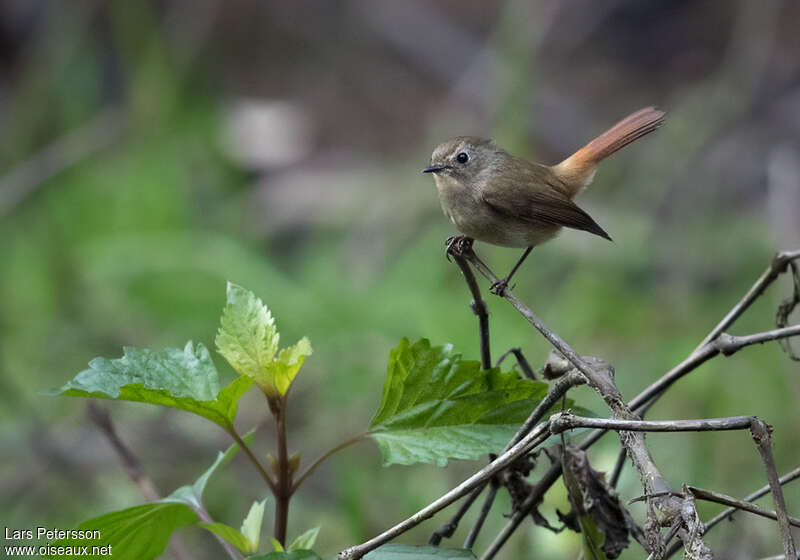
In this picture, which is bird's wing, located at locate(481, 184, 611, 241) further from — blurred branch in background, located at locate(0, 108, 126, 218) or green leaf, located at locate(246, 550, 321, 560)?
blurred branch in background, located at locate(0, 108, 126, 218)

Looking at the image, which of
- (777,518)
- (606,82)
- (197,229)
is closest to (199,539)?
(777,518)

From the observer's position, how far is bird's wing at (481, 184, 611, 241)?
9.16ft

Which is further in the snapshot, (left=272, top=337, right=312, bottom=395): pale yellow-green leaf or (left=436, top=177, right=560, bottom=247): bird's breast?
(left=436, top=177, right=560, bottom=247): bird's breast

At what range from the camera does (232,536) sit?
1358 mm

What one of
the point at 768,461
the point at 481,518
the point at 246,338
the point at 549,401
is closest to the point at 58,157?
the point at 246,338

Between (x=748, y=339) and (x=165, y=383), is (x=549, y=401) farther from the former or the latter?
(x=165, y=383)

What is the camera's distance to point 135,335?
16.0ft

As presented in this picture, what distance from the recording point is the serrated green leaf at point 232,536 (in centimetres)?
132

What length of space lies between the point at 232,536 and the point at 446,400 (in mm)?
386

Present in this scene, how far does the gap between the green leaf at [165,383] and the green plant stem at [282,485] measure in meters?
0.07

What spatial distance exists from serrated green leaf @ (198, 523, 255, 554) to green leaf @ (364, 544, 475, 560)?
0.21 meters

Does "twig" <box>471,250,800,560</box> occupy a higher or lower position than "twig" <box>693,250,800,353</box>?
lower

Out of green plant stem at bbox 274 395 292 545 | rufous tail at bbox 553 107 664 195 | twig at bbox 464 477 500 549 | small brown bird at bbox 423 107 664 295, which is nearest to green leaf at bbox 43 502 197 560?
green plant stem at bbox 274 395 292 545

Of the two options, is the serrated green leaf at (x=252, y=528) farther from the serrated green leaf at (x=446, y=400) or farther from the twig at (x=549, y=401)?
the twig at (x=549, y=401)
